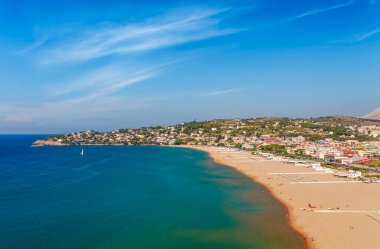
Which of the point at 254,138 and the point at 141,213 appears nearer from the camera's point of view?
the point at 141,213

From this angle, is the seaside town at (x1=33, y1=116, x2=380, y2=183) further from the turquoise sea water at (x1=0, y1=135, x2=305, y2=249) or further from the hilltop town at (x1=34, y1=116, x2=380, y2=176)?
the turquoise sea water at (x1=0, y1=135, x2=305, y2=249)

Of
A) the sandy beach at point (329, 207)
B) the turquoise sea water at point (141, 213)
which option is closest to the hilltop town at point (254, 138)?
the sandy beach at point (329, 207)

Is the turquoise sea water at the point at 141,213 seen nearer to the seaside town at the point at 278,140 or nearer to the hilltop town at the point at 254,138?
the seaside town at the point at 278,140

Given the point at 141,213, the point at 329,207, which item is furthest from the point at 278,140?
the point at 141,213

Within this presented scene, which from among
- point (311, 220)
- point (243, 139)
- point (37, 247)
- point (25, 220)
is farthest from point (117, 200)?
point (243, 139)

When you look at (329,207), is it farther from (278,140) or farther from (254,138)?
(254,138)

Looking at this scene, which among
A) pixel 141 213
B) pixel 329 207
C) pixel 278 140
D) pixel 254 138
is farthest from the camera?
pixel 254 138
